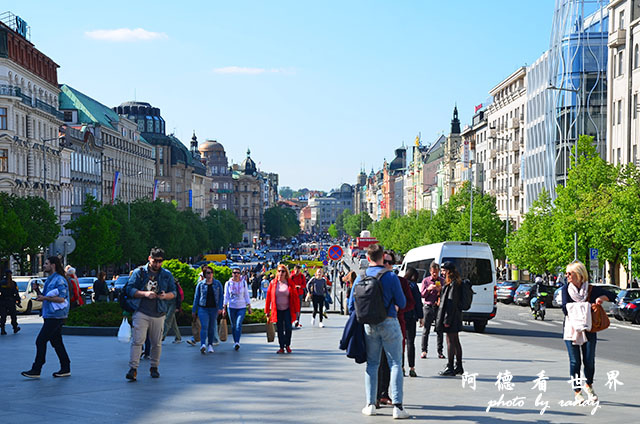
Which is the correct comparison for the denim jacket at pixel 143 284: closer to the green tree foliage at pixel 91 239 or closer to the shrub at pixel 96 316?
the shrub at pixel 96 316

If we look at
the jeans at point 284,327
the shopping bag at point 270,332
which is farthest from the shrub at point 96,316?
the jeans at point 284,327

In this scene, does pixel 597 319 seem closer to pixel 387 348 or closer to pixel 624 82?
pixel 387 348

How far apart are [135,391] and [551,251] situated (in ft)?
148

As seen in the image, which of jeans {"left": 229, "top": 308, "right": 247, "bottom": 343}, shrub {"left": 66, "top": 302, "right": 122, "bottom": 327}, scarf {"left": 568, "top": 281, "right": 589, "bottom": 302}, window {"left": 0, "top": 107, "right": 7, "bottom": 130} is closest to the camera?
scarf {"left": 568, "top": 281, "right": 589, "bottom": 302}

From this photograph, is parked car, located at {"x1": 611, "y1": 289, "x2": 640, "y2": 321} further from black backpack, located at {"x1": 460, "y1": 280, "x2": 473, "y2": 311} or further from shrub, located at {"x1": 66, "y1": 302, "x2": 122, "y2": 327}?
black backpack, located at {"x1": 460, "y1": 280, "x2": 473, "y2": 311}

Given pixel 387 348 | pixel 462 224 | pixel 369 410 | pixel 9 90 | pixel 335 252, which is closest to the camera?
pixel 387 348

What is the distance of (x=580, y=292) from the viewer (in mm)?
12578

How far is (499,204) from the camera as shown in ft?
355

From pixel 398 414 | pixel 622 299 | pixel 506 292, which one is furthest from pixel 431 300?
pixel 506 292

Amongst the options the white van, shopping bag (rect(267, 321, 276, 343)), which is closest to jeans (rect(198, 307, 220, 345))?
shopping bag (rect(267, 321, 276, 343))

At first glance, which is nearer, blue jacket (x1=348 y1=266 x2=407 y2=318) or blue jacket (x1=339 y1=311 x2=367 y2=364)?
blue jacket (x1=348 y1=266 x2=407 y2=318)

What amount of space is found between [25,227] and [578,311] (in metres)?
49.6

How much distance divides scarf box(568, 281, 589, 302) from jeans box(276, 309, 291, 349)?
26.1 ft

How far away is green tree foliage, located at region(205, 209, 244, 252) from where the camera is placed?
140 metres
